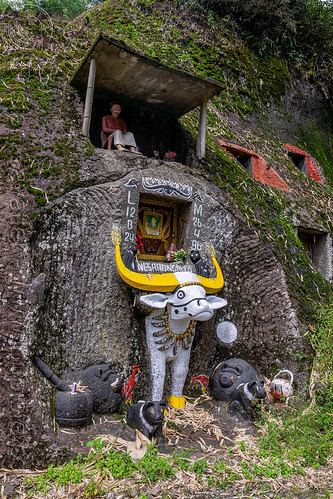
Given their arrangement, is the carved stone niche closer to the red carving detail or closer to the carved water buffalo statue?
the carved water buffalo statue

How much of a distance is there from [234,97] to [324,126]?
324 cm

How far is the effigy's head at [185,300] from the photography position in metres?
5.08

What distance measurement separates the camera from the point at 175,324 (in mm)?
5348

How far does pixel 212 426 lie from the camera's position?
17.0 ft

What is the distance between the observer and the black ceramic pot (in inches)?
174

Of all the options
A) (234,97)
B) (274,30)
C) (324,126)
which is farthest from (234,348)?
(274,30)

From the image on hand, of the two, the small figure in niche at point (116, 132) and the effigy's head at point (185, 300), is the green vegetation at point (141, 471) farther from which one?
the small figure in niche at point (116, 132)

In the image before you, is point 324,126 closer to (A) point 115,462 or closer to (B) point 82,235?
(B) point 82,235

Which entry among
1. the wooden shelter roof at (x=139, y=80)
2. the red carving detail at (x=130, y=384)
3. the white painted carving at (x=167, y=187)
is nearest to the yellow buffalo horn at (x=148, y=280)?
the white painted carving at (x=167, y=187)

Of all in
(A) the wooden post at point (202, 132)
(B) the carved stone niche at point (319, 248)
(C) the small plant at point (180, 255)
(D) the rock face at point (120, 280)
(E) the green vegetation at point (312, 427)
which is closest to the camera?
(E) the green vegetation at point (312, 427)

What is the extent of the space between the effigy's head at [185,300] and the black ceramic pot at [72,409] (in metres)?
1.34

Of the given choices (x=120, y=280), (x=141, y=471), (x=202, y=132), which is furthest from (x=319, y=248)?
(x=141, y=471)

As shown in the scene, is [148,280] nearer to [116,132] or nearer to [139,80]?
[116,132]

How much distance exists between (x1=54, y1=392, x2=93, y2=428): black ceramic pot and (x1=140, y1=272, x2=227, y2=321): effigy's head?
1.34 metres
